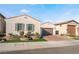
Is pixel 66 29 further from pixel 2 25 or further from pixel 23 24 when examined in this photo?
pixel 2 25

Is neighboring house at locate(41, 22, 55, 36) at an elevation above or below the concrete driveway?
above

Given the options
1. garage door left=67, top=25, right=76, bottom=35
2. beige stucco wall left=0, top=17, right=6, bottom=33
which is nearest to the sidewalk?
garage door left=67, top=25, right=76, bottom=35

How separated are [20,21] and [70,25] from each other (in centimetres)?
125

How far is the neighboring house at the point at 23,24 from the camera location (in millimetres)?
5086

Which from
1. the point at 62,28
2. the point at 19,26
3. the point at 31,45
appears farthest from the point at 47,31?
the point at 19,26

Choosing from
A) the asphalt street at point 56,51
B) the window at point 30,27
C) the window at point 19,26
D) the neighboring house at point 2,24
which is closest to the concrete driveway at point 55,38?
the asphalt street at point 56,51

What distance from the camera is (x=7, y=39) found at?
5.00 m

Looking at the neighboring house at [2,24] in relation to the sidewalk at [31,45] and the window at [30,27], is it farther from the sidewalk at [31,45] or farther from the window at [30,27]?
the window at [30,27]

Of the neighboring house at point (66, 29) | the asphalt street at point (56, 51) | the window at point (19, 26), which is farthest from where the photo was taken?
the neighboring house at point (66, 29)

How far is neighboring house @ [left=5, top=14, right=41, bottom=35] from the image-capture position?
16.7 feet

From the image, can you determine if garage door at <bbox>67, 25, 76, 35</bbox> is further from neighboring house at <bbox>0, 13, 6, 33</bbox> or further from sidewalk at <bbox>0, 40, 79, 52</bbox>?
neighboring house at <bbox>0, 13, 6, 33</bbox>

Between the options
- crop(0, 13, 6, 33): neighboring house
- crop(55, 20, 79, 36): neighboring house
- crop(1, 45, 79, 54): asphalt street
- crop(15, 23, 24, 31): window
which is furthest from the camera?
crop(55, 20, 79, 36): neighboring house

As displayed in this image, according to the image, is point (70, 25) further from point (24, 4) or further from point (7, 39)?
point (7, 39)
